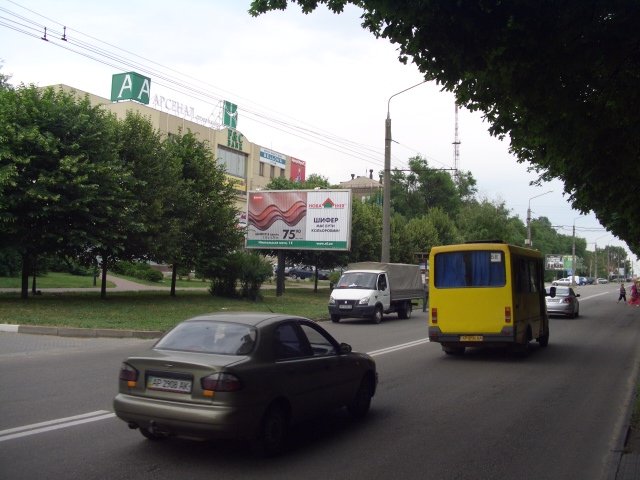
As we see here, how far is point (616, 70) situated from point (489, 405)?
4.95 meters

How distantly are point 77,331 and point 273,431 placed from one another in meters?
11.6

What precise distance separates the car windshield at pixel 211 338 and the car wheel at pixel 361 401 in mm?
2154

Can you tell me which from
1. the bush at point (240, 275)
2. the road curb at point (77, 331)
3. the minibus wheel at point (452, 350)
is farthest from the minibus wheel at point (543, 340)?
the bush at point (240, 275)

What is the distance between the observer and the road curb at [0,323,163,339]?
16156 millimetres

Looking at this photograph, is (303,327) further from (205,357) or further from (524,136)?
(524,136)

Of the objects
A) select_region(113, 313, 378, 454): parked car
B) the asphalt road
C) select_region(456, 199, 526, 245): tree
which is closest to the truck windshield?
the asphalt road

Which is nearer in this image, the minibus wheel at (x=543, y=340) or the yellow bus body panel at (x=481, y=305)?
the yellow bus body panel at (x=481, y=305)

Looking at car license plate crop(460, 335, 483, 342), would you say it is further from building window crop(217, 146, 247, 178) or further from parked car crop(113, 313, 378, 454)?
building window crop(217, 146, 247, 178)

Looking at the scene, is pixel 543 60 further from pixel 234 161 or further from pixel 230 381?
pixel 234 161

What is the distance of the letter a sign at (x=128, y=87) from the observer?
198 ft

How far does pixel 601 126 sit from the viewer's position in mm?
8219

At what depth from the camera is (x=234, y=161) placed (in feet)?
246

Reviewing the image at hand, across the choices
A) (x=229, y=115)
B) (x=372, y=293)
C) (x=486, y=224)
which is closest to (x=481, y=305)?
(x=372, y=293)

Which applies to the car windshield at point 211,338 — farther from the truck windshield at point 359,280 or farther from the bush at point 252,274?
the bush at point 252,274
